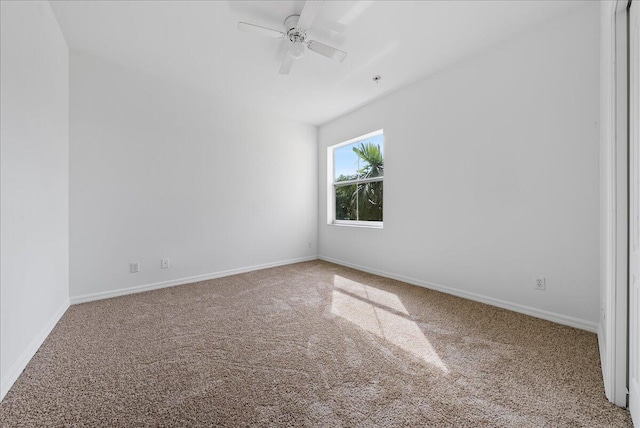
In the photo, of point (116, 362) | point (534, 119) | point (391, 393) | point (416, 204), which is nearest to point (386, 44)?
point (534, 119)

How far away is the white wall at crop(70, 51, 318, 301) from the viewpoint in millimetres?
2850

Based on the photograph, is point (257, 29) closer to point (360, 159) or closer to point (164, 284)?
point (360, 159)

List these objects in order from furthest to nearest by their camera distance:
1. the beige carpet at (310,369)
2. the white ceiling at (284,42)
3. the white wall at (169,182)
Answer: the white wall at (169,182) → the white ceiling at (284,42) → the beige carpet at (310,369)

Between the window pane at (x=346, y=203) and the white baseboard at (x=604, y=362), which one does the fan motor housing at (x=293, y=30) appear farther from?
the white baseboard at (x=604, y=362)

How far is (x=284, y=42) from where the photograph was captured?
2564mm

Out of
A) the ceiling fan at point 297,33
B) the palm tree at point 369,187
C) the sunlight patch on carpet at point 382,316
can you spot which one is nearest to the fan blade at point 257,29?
the ceiling fan at point 297,33

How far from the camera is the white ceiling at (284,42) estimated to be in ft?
7.02

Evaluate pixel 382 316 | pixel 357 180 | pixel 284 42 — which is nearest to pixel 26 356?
pixel 382 316

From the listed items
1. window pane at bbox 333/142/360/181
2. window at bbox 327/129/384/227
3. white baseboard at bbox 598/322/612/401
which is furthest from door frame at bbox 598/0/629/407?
window pane at bbox 333/142/360/181

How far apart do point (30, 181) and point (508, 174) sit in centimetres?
387

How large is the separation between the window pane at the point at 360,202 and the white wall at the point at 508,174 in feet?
1.44

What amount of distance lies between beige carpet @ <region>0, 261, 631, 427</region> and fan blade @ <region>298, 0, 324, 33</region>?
2438mm

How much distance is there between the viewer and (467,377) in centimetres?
155

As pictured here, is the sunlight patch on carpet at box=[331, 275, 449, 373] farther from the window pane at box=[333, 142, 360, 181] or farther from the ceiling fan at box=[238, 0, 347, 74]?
the ceiling fan at box=[238, 0, 347, 74]
